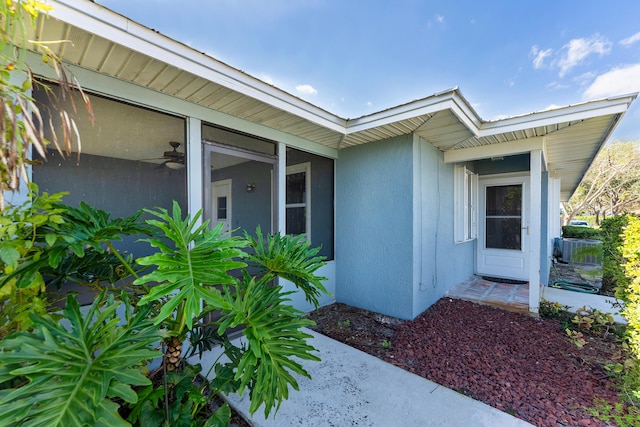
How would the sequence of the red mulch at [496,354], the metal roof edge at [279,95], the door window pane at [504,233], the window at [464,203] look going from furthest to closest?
the door window pane at [504,233], the window at [464,203], the red mulch at [496,354], the metal roof edge at [279,95]

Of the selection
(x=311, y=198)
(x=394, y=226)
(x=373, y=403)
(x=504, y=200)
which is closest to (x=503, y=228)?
(x=504, y=200)

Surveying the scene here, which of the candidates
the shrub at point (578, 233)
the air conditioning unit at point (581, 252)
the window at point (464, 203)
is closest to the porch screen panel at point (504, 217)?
the window at point (464, 203)

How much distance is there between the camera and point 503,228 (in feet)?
19.2

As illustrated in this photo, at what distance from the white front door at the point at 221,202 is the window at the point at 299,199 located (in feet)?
3.37

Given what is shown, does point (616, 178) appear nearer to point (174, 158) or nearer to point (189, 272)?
point (174, 158)

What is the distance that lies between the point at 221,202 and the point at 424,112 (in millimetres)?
2894

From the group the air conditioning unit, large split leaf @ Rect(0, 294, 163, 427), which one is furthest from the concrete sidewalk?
the air conditioning unit

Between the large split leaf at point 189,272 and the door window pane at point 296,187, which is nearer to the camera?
the large split leaf at point 189,272

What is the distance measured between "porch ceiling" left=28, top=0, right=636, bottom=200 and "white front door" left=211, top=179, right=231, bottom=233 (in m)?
0.92

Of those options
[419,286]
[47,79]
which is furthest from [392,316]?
[47,79]

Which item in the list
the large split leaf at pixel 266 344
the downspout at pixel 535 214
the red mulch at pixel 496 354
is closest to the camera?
the large split leaf at pixel 266 344

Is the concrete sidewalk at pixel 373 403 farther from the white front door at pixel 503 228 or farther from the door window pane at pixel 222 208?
the white front door at pixel 503 228

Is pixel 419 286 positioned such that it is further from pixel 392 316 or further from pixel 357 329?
pixel 357 329

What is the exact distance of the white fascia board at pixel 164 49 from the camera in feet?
5.71
